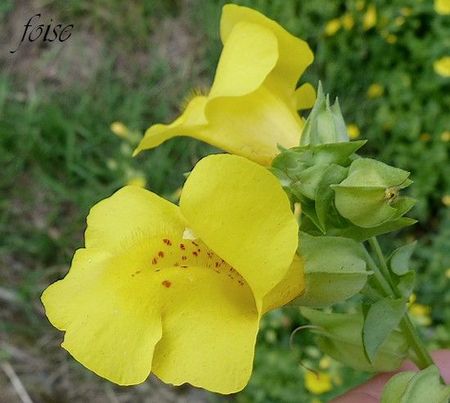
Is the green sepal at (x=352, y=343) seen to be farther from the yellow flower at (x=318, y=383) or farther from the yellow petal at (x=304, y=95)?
the yellow flower at (x=318, y=383)

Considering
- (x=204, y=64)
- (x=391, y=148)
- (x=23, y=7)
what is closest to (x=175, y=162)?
(x=204, y=64)

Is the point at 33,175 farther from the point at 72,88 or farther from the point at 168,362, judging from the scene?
the point at 168,362

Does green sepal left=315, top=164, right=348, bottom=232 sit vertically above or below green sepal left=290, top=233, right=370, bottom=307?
above

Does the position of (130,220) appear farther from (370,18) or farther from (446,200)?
(370,18)

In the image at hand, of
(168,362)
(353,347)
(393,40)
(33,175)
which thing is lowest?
(33,175)

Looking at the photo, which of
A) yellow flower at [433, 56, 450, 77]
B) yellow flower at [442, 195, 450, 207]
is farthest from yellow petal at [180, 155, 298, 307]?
yellow flower at [433, 56, 450, 77]

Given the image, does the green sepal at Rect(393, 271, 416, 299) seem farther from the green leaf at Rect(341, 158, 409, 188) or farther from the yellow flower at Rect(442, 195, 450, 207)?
the yellow flower at Rect(442, 195, 450, 207)

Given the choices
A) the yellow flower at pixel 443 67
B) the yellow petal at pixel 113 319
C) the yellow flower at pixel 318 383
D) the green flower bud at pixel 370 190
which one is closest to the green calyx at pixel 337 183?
the green flower bud at pixel 370 190
